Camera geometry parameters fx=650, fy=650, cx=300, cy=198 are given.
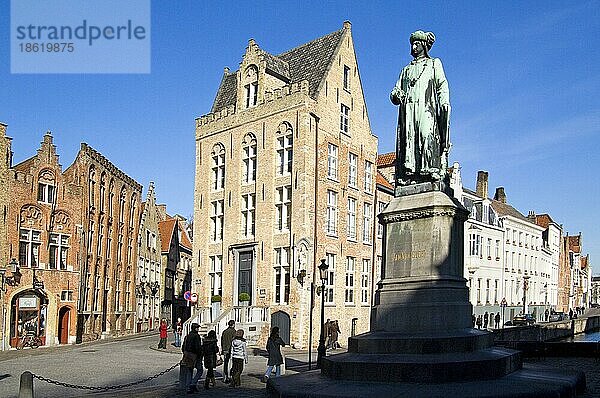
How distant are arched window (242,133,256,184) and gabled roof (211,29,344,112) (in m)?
3.71

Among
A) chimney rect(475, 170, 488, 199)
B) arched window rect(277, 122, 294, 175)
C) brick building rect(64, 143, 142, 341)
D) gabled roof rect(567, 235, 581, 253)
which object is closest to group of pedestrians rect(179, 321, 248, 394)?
arched window rect(277, 122, 294, 175)

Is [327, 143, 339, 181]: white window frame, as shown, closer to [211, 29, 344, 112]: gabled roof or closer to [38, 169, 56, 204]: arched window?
[211, 29, 344, 112]: gabled roof

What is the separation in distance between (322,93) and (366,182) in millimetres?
6768

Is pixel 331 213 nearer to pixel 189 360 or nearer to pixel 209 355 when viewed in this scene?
pixel 209 355

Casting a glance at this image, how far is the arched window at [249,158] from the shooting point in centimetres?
3597

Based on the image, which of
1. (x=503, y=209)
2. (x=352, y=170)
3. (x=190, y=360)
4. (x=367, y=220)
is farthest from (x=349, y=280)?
(x=503, y=209)

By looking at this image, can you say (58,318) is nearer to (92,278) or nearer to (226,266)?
(92,278)

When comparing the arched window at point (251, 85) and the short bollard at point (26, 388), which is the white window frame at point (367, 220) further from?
the short bollard at point (26, 388)

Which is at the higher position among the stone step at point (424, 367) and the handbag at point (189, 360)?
the stone step at point (424, 367)

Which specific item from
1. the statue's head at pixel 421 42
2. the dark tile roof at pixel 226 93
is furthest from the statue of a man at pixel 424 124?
the dark tile roof at pixel 226 93

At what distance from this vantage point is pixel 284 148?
34.5 m

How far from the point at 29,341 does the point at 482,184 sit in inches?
1532

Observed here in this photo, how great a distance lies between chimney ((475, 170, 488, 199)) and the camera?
57.0 meters

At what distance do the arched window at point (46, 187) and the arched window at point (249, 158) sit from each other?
1122cm
